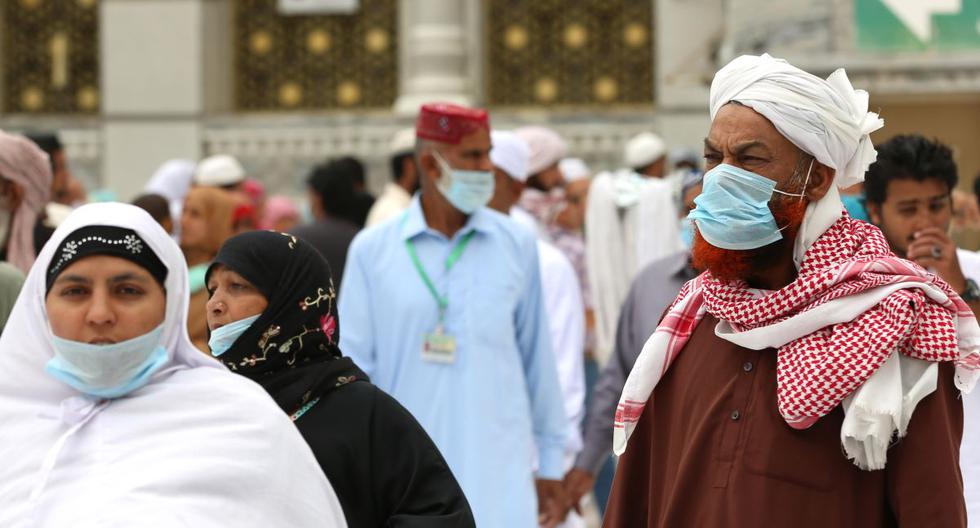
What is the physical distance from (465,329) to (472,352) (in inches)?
3.4

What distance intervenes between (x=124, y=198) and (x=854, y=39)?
7267 millimetres

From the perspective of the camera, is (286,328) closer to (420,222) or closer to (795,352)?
(795,352)

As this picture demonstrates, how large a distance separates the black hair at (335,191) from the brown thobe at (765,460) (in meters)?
5.34

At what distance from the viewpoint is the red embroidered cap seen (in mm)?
6426

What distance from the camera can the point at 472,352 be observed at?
608 cm

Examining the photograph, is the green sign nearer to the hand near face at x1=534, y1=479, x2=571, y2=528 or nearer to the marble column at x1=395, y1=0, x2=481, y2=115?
the marble column at x1=395, y1=0, x2=481, y2=115

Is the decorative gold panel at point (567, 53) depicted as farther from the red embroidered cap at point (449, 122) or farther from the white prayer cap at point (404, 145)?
the red embroidered cap at point (449, 122)

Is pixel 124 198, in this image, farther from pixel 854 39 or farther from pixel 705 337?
pixel 705 337

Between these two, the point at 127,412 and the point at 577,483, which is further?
the point at 577,483

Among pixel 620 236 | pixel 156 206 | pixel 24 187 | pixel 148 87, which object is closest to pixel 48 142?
pixel 156 206

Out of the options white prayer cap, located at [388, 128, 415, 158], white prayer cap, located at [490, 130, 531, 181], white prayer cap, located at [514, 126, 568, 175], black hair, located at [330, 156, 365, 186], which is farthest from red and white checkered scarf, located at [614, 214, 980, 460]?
white prayer cap, located at [514, 126, 568, 175]

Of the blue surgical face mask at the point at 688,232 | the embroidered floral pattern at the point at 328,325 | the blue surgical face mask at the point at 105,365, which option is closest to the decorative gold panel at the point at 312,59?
the blue surgical face mask at the point at 688,232

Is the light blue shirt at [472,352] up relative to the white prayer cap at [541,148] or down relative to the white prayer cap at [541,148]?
→ down

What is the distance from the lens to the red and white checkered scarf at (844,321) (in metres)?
3.41
